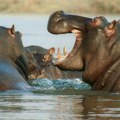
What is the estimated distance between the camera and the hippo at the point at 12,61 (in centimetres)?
1214

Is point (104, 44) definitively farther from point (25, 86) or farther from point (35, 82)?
point (35, 82)

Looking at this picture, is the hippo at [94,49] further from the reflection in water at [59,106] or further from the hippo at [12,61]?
the hippo at [12,61]

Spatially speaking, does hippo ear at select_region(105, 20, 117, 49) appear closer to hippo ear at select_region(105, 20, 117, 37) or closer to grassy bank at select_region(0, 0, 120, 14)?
hippo ear at select_region(105, 20, 117, 37)

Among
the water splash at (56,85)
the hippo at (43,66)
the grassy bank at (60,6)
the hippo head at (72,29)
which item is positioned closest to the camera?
the hippo head at (72,29)

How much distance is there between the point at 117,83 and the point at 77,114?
2.20m

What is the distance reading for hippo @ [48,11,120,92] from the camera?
1211 cm

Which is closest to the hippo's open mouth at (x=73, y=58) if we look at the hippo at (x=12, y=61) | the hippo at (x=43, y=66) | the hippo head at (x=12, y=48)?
the hippo at (x=12, y=61)

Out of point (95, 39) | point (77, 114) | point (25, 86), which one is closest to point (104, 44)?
point (95, 39)

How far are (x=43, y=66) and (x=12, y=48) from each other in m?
3.25

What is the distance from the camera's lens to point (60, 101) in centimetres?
1091

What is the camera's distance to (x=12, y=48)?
13336 mm

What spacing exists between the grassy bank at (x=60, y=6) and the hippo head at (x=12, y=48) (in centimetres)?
3637

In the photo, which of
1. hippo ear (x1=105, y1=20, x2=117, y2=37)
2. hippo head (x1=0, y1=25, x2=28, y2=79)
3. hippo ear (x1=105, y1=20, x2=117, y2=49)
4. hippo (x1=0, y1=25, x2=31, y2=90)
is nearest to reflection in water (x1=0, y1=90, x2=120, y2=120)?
hippo (x1=0, y1=25, x2=31, y2=90)

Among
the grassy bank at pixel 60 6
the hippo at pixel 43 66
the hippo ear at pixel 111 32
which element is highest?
the hippo ear at pixel 111 32
